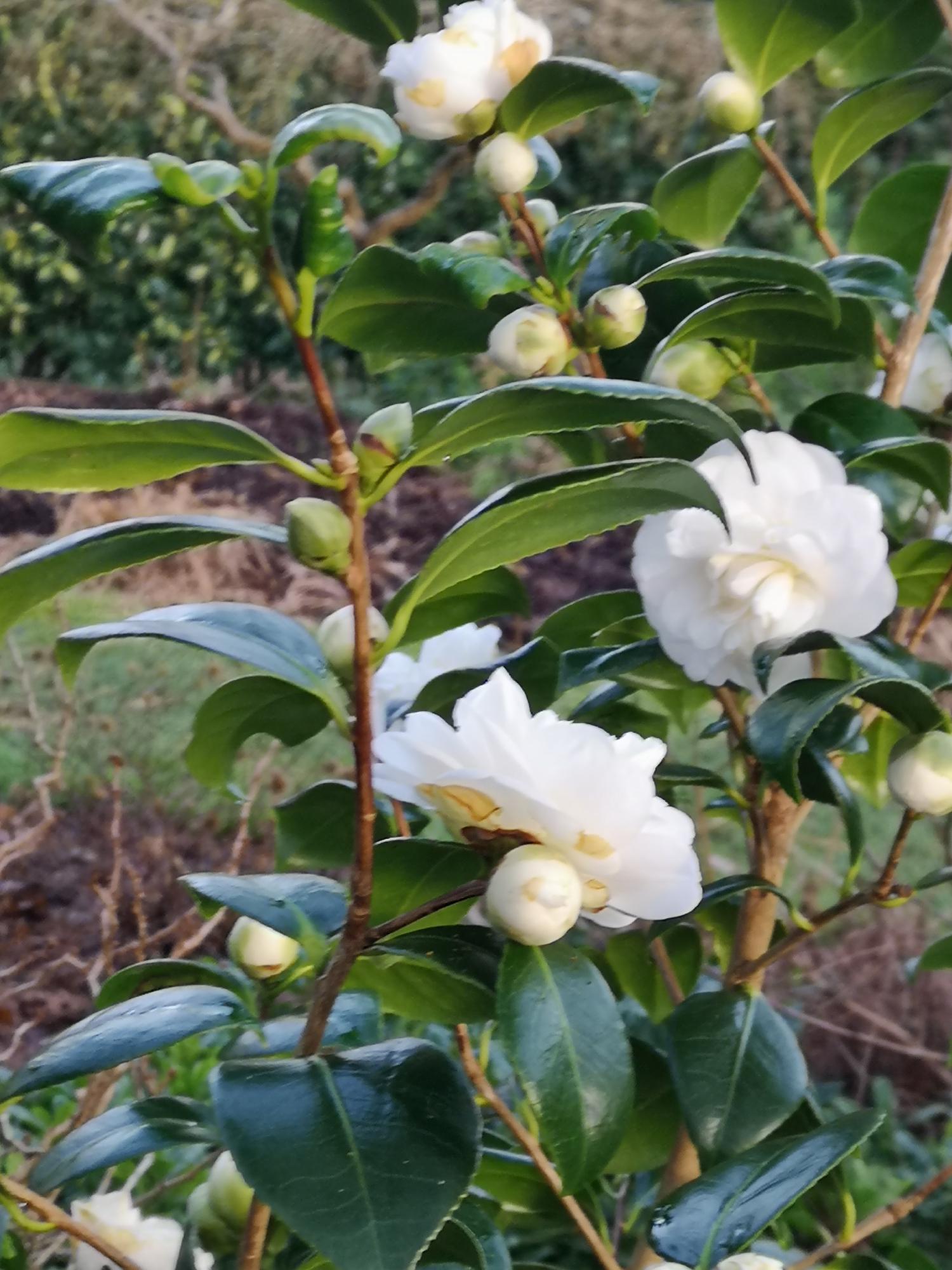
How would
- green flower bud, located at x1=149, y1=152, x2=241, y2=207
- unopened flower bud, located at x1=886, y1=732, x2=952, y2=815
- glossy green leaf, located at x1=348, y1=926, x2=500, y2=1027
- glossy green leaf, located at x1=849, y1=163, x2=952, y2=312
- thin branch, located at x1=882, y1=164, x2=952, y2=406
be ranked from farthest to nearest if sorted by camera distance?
glossy green leaf, located at x1=849, y1=163, x2=952, y2=312, thin branch, located at x1=882, y1=164, x2=952, y2=406, unopened flower bud, located at x1=886, y1=732, x2=952, y2=815, glossy green leaf, located at x1=348, y1=926, x2=500, y2=1027, green flower bud, located at x1=149, y1=152, x2=241, y2=207

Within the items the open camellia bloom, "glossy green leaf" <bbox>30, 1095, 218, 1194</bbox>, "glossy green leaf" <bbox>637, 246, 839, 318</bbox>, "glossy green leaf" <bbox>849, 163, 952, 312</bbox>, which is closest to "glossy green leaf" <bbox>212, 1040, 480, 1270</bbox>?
"glossy green leaf" <bbox>30, 1095, 218, 1194</bbox>

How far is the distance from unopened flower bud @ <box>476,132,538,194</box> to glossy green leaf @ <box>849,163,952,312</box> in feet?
0.90

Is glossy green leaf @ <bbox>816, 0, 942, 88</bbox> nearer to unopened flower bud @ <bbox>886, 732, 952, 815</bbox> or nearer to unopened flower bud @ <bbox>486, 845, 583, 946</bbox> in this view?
unopened flower bud @ <bbox>886, 732, 952, 815</bbox>

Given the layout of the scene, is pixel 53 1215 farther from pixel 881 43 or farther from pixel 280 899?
pixel 881 43

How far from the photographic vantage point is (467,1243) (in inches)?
18.2

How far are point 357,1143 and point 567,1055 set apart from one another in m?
0.08

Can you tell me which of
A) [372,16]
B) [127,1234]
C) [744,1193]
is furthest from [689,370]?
[127,1234]

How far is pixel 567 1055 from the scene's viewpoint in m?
0.40

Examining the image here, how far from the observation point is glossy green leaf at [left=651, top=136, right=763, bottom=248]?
0.71 m

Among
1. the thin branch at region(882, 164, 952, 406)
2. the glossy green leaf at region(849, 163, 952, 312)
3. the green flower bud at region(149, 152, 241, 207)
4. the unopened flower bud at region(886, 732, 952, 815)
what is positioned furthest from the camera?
the glossy green leaf at region(849, 163, 952, 312)

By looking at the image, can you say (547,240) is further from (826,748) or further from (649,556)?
(826,748)

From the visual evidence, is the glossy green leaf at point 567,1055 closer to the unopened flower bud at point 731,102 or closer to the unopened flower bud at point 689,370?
the unopened flower bud at point 689,370

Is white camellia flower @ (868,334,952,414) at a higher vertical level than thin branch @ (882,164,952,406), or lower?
lower

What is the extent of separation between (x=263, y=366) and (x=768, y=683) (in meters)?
4.26
